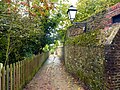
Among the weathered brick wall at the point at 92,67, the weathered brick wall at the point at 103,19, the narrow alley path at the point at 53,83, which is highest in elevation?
the weathered brick wall at the point at 103,19

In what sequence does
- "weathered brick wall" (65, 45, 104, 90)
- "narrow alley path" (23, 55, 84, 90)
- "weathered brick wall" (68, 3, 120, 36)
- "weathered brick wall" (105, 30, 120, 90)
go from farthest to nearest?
"narrow alley path" (23, 55, 84, 90) < "weathered brick wall" (68, 3, 120, 36) < "weathered brick wall" (65, 45, 104, 90) < "weathered brick wall" (105, 30, 120, 90)

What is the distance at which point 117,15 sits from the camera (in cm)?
516

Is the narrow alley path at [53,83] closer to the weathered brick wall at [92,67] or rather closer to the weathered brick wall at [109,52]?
the weathered brick wall at [92,67]

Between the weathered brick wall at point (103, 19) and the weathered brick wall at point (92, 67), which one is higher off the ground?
the weathered brick wall at point (103, 19)

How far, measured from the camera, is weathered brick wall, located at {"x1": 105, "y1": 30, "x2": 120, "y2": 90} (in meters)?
4.59

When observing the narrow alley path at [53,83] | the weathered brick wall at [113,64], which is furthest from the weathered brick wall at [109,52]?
the narrow alley path at [53,83]

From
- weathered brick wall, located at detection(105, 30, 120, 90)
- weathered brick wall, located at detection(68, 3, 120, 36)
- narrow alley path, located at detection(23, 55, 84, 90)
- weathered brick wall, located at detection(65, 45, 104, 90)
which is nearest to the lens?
weathered brick wall, located at detection(105, 30, 120, 90)

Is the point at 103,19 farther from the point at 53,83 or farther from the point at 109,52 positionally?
the point at 53,83

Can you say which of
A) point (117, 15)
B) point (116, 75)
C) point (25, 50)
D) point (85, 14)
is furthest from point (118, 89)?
point (85, 14)

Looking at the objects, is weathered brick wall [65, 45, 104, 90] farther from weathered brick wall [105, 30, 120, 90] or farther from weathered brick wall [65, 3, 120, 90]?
weathered brick wall [105, 30, 120, 90]

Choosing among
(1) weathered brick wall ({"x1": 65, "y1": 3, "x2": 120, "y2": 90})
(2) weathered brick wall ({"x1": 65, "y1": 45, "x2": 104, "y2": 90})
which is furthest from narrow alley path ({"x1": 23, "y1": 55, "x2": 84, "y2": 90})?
(1) weathered brick wall ({"x1": 65, "y1": 3, "x2": 120, "y2": 90})

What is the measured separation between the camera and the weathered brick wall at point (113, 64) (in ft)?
15.1

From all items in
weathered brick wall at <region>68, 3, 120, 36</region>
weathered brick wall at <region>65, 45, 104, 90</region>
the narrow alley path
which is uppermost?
weathered brick wall at <region>68, 3, 120, 36</region>

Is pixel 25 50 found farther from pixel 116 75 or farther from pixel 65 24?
pixel 65 24
